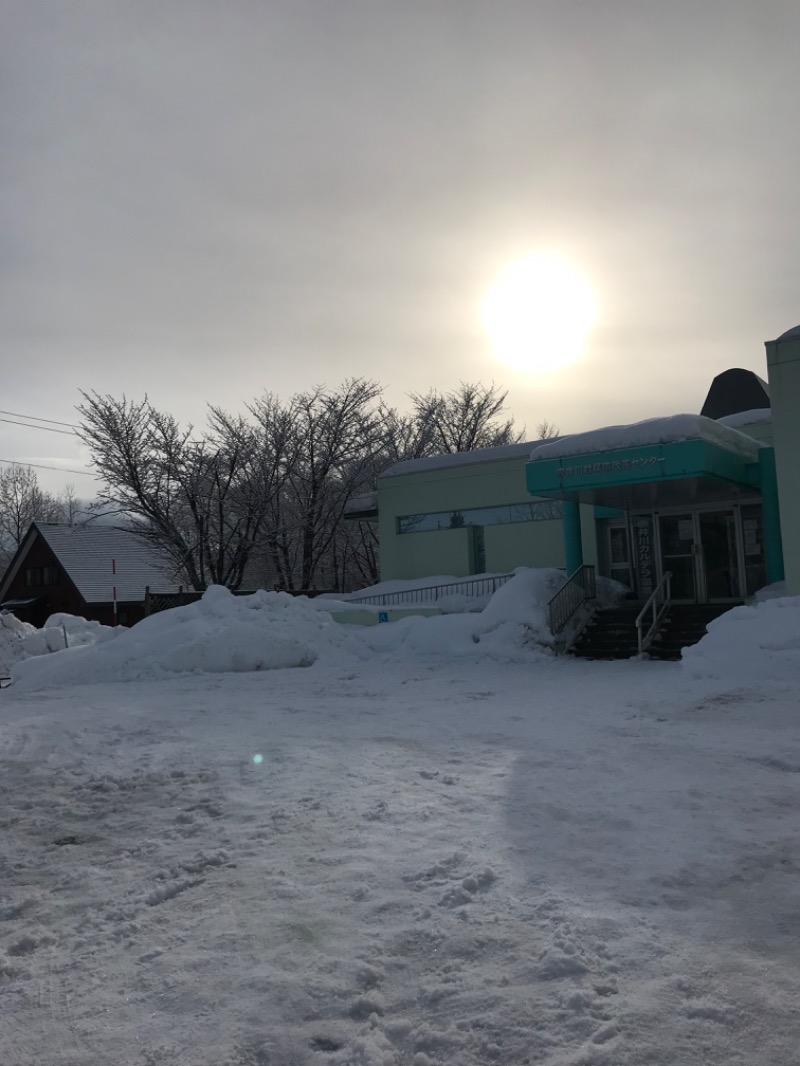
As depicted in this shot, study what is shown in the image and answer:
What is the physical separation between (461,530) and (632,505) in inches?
265

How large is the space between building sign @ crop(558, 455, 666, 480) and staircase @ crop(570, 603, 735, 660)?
3317mm

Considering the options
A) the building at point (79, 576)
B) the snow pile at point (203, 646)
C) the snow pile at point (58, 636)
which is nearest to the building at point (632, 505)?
the snow pile at point (203, 646)

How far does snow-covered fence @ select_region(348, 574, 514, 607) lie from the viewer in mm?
24422

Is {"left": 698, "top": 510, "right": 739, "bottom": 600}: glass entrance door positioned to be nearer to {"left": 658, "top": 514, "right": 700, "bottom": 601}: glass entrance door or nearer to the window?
{"left": 658, "top": 514, "right": 700, "bottom": 601}: glass entrance door

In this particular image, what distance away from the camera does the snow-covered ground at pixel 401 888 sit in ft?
10.9

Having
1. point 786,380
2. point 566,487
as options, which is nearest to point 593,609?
point 566,487

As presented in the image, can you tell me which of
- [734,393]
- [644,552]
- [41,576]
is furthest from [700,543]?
[41,576]

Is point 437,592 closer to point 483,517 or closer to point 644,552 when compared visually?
point 483,517

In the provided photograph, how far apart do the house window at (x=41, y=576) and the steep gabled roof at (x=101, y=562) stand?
0.88 meters

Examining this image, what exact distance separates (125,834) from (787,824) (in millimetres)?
4213

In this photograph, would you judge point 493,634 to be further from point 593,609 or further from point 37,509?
point 37,509

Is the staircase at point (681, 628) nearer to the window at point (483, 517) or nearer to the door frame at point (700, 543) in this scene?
the door frame at point (700, 543)

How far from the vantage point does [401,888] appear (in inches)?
182

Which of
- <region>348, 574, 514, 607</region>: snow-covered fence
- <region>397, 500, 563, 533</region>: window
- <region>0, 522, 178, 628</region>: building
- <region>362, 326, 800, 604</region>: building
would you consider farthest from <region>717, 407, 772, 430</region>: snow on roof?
<region>0, 522, 178, 628</region>: building
